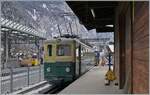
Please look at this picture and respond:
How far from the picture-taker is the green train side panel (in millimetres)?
22047

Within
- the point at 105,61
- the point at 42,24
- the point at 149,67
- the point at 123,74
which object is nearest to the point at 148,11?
the point at 149,67

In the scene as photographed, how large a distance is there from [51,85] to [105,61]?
119 ft

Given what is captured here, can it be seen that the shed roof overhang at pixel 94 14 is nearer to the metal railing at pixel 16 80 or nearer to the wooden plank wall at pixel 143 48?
the metal railing at pixel 16 80

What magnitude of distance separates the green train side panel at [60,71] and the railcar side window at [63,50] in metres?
0.54

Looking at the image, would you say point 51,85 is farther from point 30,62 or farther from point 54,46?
point 30,62

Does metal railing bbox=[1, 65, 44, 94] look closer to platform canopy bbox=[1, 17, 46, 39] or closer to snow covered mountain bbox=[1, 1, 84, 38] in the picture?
platform canopy bbox=[1, 17, 46, 39]

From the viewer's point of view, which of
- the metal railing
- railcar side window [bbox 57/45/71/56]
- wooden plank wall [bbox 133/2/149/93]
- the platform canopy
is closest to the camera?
wooden plank wall [bbox 133/2/149/93]

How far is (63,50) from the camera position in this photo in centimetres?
2272

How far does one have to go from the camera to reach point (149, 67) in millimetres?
6805

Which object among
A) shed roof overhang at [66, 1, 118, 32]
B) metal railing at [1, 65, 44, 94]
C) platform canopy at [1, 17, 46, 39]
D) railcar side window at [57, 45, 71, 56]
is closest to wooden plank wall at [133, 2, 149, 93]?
metal railing at [1, 65, 44, 94]

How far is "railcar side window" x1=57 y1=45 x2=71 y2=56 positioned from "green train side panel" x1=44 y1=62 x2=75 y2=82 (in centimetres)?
54

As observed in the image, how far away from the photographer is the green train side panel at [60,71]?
2205 centimetres

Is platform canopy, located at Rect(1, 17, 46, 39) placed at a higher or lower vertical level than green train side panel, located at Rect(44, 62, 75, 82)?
higher

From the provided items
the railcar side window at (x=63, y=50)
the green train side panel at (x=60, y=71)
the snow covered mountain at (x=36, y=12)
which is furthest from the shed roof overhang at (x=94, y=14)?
the snow covered mountain at (x=36, y=12)
